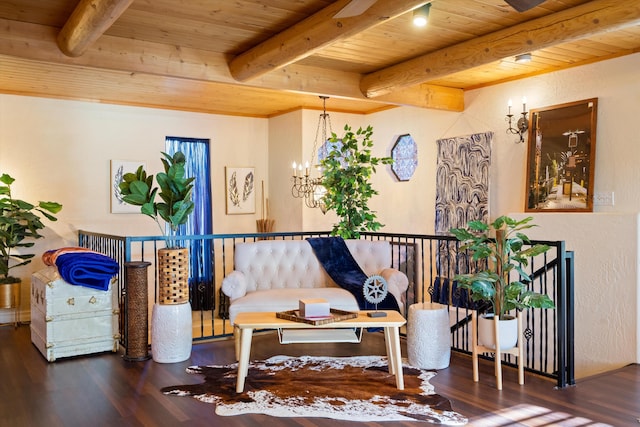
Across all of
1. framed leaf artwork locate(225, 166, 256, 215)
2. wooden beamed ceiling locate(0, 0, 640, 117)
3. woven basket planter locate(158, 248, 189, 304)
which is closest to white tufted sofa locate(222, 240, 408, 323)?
woven basket planter locate(158, 248, 189, 304)

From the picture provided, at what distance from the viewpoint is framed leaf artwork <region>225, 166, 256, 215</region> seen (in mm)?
8156

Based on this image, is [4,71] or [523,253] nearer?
[523,253]

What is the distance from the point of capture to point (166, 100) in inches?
286

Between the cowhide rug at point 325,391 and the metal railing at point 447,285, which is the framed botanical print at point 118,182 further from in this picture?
the cowhide rug at point 325,391

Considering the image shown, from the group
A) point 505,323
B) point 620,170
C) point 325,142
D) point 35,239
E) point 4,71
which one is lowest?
point 505,323

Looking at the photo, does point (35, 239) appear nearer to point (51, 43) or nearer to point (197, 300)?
point (197, 300)

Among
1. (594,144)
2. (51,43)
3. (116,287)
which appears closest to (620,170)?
(594,144)

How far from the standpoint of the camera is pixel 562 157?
18.5 feet

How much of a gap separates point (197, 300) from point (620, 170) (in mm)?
5526

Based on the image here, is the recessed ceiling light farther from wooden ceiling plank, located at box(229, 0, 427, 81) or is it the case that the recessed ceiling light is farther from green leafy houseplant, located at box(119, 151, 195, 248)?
green leafy houseplant, located at box(119, 151, 195, 248)

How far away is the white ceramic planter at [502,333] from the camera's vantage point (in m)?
3.82

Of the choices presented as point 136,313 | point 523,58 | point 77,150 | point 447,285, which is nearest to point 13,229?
point 77,150

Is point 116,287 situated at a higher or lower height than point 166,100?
lower

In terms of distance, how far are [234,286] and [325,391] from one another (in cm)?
148
